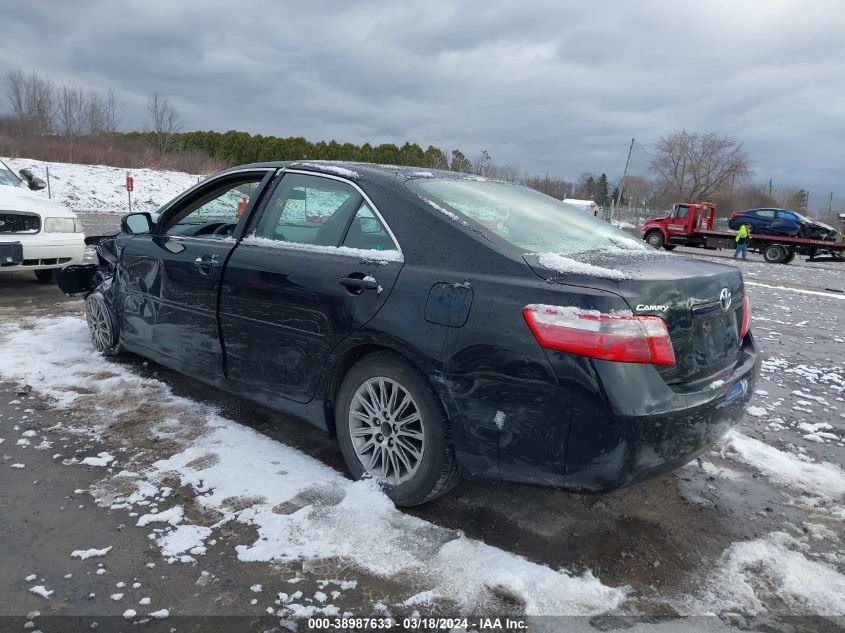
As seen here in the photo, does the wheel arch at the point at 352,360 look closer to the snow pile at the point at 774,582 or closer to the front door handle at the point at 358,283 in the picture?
the front door handle at the point at 358,283

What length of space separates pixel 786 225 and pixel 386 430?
24890 millimetres

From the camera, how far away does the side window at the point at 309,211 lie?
3.15 metres

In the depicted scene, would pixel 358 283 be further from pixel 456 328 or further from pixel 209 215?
pixel 209 215

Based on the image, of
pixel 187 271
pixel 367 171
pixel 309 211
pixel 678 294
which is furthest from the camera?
pixel 187 271

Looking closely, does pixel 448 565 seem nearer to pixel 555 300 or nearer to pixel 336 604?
pixel 336 604

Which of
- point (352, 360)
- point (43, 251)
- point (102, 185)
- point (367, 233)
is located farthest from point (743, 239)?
point (102, 185)

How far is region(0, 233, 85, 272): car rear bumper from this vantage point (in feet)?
21.7

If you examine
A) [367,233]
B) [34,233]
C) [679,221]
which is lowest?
[34,233]

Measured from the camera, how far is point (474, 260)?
102 inches

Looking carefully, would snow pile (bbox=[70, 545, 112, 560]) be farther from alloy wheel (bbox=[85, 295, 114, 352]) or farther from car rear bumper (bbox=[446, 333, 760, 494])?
alloy wheel (bbox=[85, 295, 114, 352])

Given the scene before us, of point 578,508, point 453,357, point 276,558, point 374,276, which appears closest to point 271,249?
point 374,276

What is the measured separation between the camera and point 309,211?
3.36 meters

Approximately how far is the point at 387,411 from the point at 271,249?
115cm

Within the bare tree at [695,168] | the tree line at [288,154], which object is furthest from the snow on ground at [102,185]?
the bare tree at [695,168]
